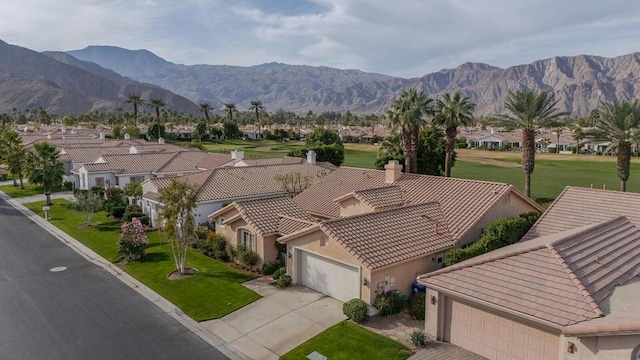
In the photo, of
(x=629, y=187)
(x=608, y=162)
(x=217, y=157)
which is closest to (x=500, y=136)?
(x=608, y=162)

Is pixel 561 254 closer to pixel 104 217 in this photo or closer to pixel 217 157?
pixel 104 217

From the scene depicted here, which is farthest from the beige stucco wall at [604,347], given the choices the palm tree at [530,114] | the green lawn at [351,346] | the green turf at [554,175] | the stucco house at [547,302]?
the green turf at [554,175]

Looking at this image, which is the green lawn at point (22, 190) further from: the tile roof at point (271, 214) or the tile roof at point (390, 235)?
the tile roof at point (390, 235)

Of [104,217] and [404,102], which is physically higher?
[404,102]

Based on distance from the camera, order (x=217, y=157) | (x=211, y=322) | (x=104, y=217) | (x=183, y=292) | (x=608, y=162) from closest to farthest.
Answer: (x=211, y=322)
(x=183, y=292)
(x=104, y=217)
(x=217, y=157)
(x=608, y=162)

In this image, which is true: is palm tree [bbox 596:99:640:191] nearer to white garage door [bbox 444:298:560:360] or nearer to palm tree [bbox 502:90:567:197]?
palm tree [bbox 502:90:567:197]

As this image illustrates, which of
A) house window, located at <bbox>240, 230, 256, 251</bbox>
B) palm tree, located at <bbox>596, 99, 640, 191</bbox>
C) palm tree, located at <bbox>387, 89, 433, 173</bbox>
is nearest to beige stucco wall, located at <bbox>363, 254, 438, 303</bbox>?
house window, located at <bbox>240, 230, 256, 251</bbox>

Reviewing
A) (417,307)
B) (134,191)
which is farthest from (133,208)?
(417,307)
